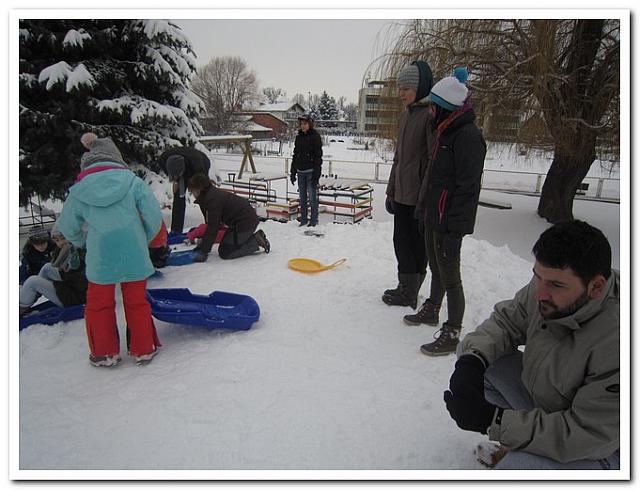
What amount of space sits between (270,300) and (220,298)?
0.44 metres

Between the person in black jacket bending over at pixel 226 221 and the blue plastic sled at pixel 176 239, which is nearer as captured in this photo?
the person in black jacket bending over at pixel 226 221

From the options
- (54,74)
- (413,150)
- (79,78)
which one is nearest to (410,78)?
(413,150)

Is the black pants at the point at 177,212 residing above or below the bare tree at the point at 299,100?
below

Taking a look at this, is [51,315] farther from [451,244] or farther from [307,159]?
[307,159]

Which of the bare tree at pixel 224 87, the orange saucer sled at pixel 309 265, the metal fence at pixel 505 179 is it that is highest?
the bare tree at pixel 224 87

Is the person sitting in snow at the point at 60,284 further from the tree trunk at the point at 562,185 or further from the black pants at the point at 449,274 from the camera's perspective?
the tree trunk at the point at 562,185

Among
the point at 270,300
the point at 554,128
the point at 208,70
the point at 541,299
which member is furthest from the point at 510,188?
the point at 208,70

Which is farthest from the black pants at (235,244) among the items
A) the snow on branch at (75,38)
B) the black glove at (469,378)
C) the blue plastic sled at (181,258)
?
the snow on branch at (75,38)

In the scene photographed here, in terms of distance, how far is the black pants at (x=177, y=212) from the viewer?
18.8ft

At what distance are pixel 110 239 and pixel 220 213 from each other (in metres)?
2.15

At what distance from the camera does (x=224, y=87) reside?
29797mm

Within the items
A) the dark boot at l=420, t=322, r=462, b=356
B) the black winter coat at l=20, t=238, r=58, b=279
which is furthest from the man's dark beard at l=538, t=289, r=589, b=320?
the black winter coat at l=20, t=238, r=58, b=279

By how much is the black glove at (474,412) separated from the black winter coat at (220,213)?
11.8 feet

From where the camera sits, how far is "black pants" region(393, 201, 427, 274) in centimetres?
333
